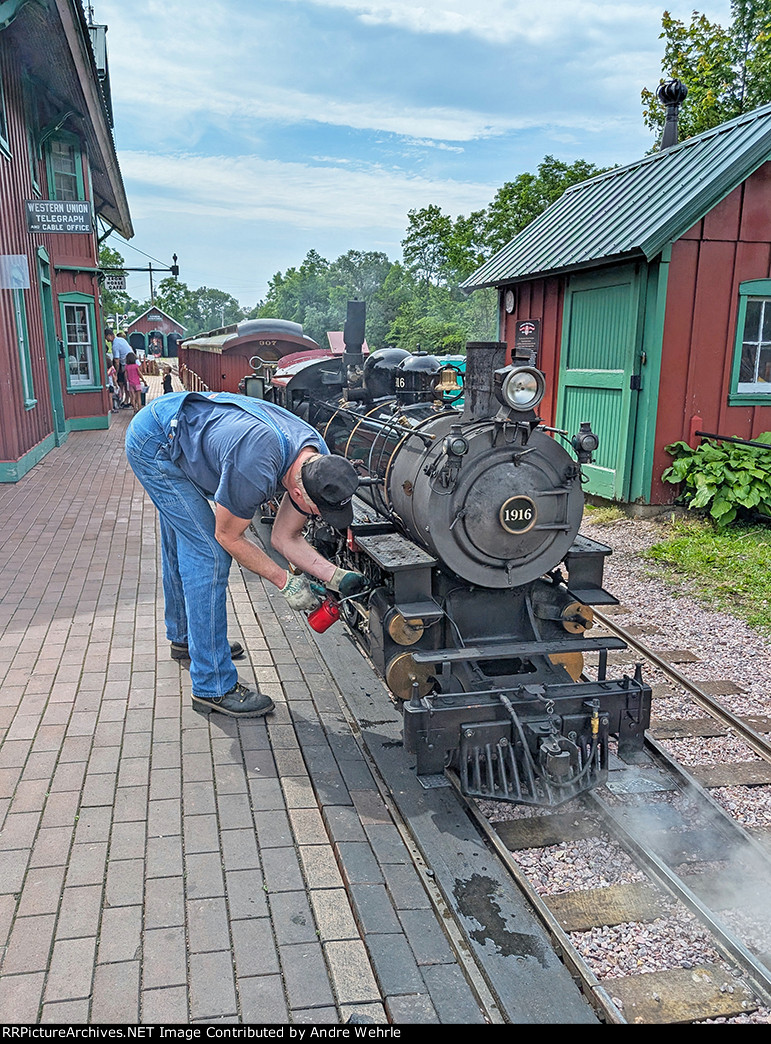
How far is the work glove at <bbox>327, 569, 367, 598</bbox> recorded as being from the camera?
→ 3.78m

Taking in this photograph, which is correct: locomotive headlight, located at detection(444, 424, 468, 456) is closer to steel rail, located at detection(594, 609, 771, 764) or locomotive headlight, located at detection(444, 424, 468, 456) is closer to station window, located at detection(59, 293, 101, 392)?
steel rail, located at detection(594, 609, 771, 764)

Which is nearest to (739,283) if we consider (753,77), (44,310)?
(44,310)

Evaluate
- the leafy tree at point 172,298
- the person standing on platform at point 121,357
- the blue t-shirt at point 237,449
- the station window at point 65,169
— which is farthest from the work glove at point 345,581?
the leafy tree at point 172,298

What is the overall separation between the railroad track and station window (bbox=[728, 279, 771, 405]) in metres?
5.87

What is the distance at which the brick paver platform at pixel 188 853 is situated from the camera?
8.01 ft

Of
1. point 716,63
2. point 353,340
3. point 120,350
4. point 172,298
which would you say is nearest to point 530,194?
point 716,63

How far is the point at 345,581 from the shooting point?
3809mm

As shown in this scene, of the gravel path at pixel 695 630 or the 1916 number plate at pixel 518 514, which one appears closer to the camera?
the 1916 number plate at pixel 518 514

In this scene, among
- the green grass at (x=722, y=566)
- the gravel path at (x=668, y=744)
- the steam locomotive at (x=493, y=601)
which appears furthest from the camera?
the green grass at (x=722, y=566)

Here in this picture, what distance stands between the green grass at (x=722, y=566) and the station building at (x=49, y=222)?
821cm

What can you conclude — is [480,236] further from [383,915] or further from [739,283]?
[383,915]

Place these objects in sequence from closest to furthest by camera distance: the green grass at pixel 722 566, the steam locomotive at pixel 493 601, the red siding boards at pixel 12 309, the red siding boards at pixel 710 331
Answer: the steam locomotive at pixel 493 601 < the green grass at pixel 722 566 < the red siding boards at pixel 710 331 < the red siding boards at pixel 12 309

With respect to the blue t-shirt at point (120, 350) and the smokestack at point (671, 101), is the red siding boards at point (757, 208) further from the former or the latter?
the blue t-shirt at point (120, 350)

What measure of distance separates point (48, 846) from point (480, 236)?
34.1 meters
